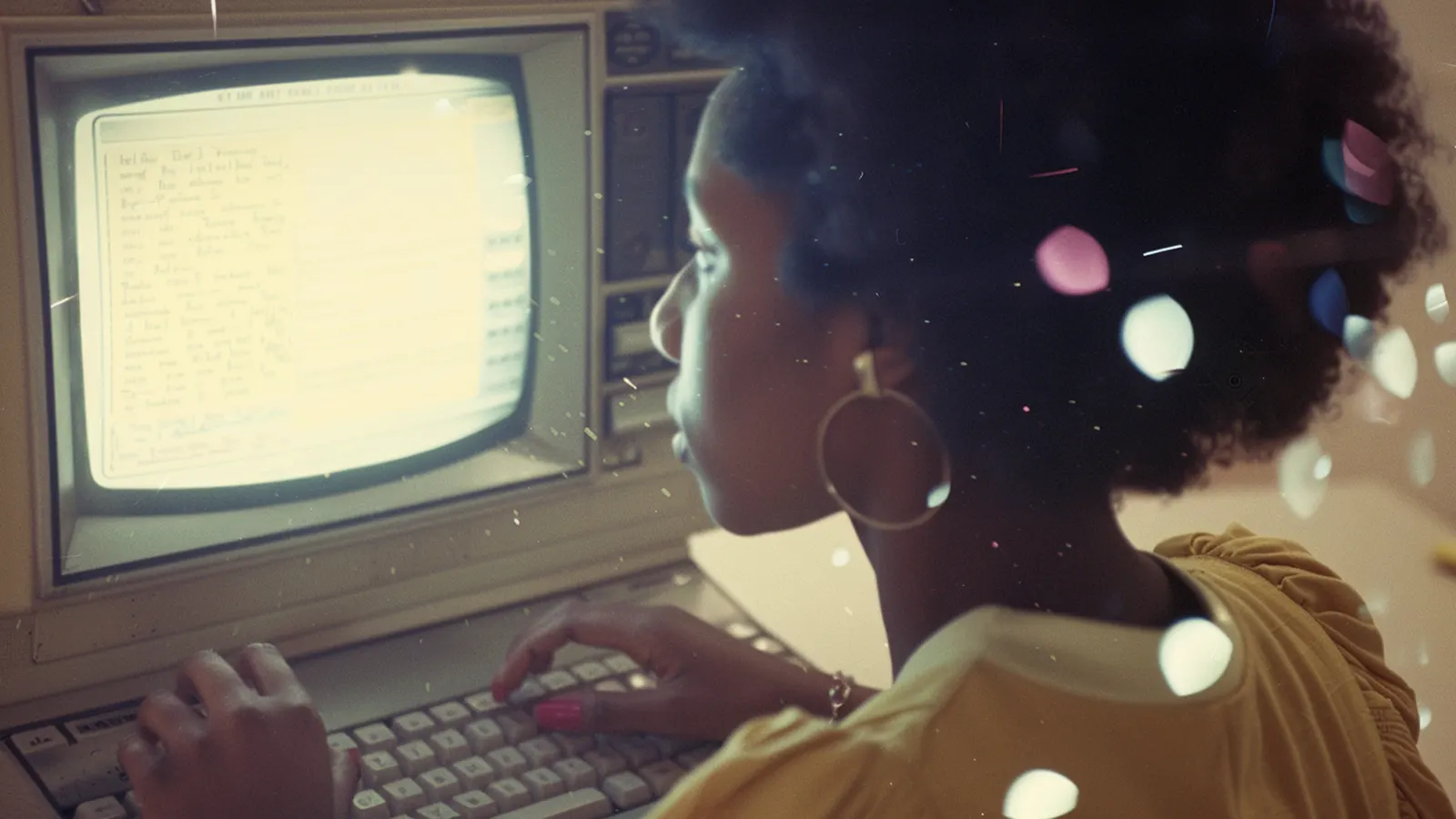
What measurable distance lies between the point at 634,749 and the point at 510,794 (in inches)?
3.0

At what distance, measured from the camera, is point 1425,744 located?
2.70ft

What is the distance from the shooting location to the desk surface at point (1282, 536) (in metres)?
0.82

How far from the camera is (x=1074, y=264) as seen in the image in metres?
0.53

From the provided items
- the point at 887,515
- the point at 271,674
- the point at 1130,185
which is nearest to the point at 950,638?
the point at 887,515

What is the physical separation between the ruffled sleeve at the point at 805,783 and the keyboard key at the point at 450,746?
7.6 inches

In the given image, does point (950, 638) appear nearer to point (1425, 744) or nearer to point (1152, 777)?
point (1152, 777)

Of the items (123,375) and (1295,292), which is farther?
(123,375)

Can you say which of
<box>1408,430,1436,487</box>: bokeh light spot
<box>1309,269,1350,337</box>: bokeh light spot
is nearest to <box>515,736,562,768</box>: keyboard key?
<box>1309,269,1350,337</box>: bokeh light spot

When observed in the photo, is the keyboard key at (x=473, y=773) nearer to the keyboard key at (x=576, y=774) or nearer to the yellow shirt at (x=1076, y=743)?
the keyboard key at (x=576, y=774)

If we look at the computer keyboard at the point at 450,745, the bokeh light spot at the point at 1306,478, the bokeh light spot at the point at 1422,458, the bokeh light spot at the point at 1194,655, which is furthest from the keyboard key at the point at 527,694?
the bokeh light spot at the point at 1422,458

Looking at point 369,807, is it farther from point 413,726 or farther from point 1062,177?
point 1062,177

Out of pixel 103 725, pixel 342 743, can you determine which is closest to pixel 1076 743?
pixel 342 743

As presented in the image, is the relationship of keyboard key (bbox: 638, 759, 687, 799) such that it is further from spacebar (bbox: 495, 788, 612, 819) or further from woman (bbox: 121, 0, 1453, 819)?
woman (bbox: 121, 0, 1453, 819)

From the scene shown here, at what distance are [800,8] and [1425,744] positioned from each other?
581 millimetres
